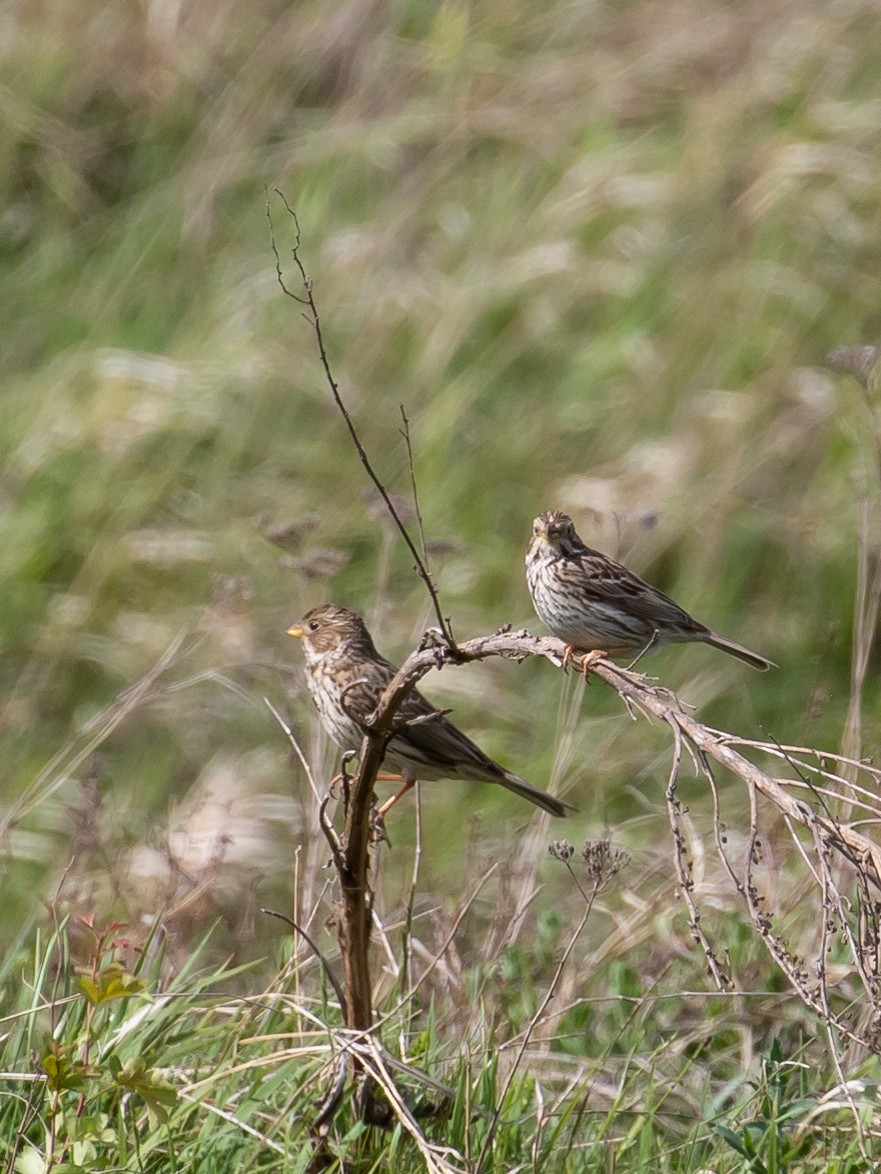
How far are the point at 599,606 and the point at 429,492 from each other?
11.2 feet

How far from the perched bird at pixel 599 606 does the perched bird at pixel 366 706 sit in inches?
19.1

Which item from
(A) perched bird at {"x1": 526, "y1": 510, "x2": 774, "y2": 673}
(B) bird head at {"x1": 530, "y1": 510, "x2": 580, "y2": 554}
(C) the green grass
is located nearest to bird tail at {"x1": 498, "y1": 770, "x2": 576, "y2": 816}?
(C) the green grass

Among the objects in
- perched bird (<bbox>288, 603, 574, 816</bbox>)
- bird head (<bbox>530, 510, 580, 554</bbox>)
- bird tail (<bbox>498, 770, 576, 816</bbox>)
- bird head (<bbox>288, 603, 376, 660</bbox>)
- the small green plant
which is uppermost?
bird head (<bbox>530, 510, 580, 554</bbox>)

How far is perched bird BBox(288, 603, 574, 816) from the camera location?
16.1 ft

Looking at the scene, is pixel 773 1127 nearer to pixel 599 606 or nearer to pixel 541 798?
pixel 541 798

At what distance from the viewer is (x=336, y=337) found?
9.85 meters

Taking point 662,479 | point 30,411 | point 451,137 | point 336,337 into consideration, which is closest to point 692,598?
point 662,479

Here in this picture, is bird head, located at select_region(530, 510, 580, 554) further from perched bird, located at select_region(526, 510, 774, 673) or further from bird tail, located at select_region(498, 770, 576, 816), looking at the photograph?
bird tail, located at select_region(498, 770, 576, 816)

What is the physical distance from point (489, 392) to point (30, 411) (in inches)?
85.3

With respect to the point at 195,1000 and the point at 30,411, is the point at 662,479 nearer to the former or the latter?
the point at 30,411

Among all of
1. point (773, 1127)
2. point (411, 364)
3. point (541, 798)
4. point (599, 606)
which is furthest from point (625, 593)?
point (411, 364)

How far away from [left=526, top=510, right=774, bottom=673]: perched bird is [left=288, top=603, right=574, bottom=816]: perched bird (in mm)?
486

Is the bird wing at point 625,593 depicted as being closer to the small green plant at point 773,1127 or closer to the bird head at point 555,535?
the bird head at point 555,535

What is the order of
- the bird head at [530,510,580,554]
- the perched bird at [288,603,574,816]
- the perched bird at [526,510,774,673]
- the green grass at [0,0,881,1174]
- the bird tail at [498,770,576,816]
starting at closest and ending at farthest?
the bird tail at [498,770,576,816]
the green grass at [0,0,881,1174]
the perched bird at [288,603,574,816]
the perched bird at [526,510,774,673]
the bird head at [530,510,580,554]
